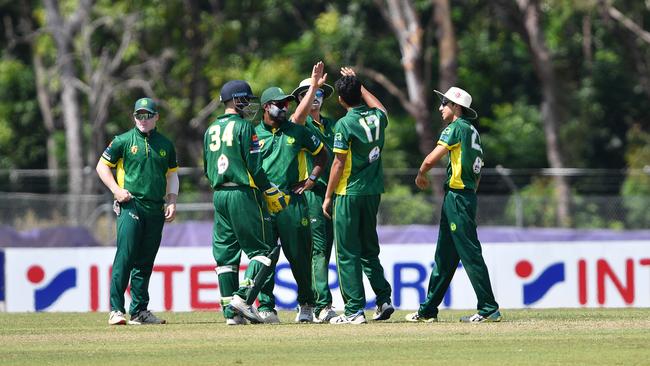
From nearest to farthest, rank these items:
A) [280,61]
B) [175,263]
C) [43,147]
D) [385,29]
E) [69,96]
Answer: [175,263], [69,96], [280,61], [385,29], [43,147]

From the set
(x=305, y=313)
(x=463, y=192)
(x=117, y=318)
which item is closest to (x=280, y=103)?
(x=463, y=192)

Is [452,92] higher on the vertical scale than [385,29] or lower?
lower

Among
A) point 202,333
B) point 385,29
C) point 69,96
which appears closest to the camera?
point 202,333

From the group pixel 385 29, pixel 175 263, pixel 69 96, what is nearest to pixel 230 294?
pixel 175 263

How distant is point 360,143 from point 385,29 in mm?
29808

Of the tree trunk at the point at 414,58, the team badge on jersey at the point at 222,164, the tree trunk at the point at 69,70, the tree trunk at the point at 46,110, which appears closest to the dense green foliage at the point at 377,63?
the tree trunk at the point at 46,110

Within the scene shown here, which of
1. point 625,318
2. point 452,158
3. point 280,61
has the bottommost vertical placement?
point 625,318

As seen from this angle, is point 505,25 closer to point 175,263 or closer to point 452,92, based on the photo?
point 175,263

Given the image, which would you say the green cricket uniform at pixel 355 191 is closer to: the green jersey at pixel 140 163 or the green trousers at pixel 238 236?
the green trousers at pixel 238 236

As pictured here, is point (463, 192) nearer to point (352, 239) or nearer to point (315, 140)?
point (352, 239)

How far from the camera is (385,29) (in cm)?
4272

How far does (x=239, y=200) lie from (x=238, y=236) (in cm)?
33

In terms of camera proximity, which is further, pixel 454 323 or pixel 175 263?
pixel 175 263

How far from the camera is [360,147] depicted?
13273 mm
